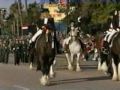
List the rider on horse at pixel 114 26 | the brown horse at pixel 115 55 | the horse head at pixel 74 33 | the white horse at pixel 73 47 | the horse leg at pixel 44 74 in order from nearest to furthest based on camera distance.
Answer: the horse leg at pixel 44 74
the brown horse at pixel 115 55
the rider on horse at pixel 114 26
the horse head at pixel 74 33
the white horse at pixel 73 47

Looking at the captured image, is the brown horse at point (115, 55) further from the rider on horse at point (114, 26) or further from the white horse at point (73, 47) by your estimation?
the white horse at point (73, 47)

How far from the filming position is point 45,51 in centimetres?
1941

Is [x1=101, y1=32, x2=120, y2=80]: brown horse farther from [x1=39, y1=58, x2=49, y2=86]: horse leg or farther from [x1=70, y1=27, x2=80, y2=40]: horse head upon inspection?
[x1=70, y1=27, x2=80, y2=40]: horse head

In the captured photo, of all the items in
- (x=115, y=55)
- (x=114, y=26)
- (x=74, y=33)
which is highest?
(x=114, y=26)

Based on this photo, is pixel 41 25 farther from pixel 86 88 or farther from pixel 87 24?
pixel 87 24

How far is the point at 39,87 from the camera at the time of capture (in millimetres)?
18453

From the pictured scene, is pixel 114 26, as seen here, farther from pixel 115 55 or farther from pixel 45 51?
pixel 45 51

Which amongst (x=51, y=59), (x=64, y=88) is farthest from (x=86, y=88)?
(x=51, y=59)

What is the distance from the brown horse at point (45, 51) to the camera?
19.2 meters

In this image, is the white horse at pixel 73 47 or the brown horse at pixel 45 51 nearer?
the brown horse at pixel 45 51

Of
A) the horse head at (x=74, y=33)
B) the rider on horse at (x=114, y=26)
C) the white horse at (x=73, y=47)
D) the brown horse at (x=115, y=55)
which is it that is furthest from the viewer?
the white horse at (x=73, y=47)

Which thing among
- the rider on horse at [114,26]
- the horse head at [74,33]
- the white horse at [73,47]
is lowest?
the white horse at [73,47]

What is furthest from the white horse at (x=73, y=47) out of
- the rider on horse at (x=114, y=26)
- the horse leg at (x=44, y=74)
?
the horse leg at (x=44, y=74)

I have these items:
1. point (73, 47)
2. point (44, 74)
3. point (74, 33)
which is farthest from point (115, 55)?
point (73, 47)
